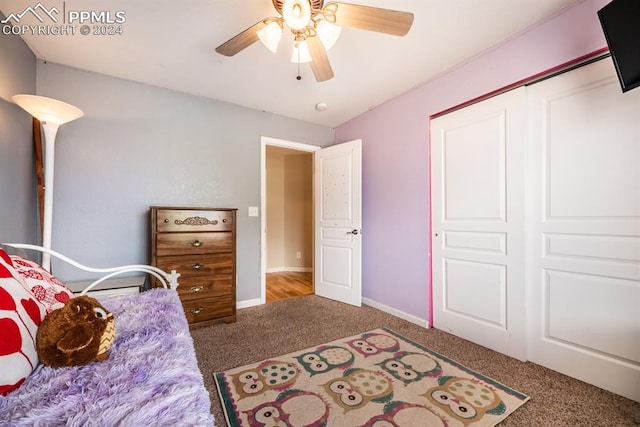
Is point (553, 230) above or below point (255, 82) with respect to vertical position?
below

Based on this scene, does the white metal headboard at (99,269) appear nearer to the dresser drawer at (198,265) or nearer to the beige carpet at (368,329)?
the dresser drawer at (198,265)

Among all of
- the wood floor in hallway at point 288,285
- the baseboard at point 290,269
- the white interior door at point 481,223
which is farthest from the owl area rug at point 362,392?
the baseboard at point 290,269

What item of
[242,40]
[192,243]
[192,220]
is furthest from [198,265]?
[242,40]

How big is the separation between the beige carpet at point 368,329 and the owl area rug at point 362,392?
9cm

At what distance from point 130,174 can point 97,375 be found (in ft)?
7.26

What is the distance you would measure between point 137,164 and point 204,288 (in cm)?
136

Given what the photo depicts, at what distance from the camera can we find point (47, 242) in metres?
1.78

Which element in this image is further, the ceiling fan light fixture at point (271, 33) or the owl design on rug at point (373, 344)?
the owl design on rug at point (373, 344)

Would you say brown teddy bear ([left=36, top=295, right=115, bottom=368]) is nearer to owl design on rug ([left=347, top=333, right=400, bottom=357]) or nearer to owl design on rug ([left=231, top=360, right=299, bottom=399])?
owl design on rug ([left=231, top=360, right=299, bottom=399])

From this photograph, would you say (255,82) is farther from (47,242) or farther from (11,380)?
(11,380)

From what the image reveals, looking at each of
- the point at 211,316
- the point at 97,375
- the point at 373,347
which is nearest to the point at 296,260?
the point at 211,316

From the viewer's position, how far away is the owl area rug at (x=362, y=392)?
1.33m

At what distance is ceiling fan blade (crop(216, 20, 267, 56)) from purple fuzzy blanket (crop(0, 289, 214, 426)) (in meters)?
1.57

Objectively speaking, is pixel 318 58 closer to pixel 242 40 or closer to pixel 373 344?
pixel 242 40
